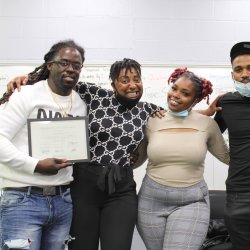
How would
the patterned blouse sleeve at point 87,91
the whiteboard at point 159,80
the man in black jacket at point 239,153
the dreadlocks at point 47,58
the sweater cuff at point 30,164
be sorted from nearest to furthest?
the sweater cuff at point 30,164
the man in black jacket at point 239,153
the dreadlocks at point 47,58
the patterned blouse sleeve at point 87,91
the whiteboard at point 159,80

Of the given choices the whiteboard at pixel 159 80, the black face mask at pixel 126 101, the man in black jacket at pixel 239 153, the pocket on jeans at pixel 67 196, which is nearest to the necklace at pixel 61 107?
the black face mask at pixel 126 101

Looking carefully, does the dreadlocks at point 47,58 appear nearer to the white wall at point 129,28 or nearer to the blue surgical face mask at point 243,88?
the blue surgical face mask at point 243,88

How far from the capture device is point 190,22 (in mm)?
3533

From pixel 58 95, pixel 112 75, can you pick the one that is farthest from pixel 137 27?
pixel 58 95

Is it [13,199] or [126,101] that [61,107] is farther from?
[13,199]

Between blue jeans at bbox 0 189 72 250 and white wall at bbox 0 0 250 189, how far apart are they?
1.96 metres

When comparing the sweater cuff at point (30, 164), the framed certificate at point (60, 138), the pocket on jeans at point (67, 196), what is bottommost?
the pocket on jeans at point (67, 196)

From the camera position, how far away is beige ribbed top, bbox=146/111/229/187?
1954mm

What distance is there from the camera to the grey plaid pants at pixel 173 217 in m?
1.86

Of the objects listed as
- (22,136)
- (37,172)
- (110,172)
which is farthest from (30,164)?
(110,172)

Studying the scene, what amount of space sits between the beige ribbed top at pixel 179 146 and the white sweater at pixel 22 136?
0.50m

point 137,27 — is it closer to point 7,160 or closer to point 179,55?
point 179,55

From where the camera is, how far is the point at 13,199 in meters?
1.72

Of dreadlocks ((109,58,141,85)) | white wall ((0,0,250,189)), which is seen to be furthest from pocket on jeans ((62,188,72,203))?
white wall ((0,0,250,189))
